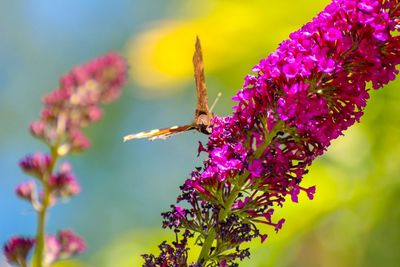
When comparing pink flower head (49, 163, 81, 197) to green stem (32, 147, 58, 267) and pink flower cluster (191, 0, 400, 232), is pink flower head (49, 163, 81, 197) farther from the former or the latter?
pink flower cluster (191, 0, 400, 232)

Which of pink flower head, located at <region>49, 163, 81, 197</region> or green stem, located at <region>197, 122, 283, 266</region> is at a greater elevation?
pink flower head, located at <region>49, 163, 81, 197</region>

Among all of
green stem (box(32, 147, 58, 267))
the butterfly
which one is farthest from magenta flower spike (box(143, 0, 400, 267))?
green stem (box(32, 147, 58, 267))

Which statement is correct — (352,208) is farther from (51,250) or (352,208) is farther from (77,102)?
(51,250)

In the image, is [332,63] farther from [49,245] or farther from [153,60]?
[153,60]

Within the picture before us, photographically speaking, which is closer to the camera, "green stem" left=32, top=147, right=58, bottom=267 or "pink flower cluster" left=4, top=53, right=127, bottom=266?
"green stem" left=32, top=147, right=58, bottom=267

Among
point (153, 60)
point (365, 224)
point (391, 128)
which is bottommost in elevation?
point (365, 224)

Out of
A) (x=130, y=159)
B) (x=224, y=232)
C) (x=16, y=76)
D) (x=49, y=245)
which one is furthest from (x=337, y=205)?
(x=16, y=76)
